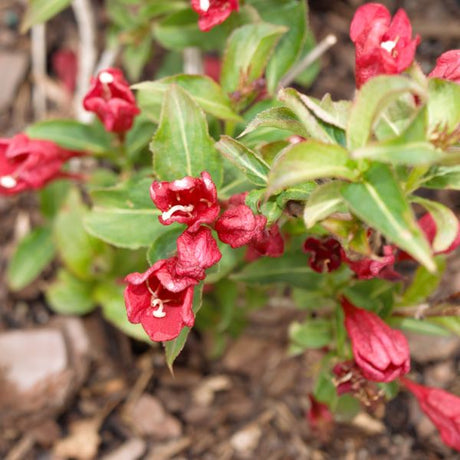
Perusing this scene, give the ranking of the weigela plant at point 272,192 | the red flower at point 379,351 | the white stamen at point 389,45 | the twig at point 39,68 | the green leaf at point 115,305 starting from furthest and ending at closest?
1. the twig at point 39,68
2. the green leaf at point 115,305
3. the red flower at point 379,351
4. the white stamen at point 389,45
5. the weigela plant at point 272,192

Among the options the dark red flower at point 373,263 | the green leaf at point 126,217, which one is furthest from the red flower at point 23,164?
the dark red flower at point 373,263

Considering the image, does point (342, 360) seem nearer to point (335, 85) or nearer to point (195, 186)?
point (195, 186)

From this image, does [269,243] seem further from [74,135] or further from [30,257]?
[30,257]

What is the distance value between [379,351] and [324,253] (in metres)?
0.24

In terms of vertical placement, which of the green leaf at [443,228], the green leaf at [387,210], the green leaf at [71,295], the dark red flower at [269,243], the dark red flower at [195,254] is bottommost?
the green leaf at [71,295]

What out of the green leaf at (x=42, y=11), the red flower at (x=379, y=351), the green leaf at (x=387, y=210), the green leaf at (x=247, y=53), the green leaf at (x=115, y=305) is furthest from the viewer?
the green leaf at (x=115, y=305)

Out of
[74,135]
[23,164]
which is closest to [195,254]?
[23,164]

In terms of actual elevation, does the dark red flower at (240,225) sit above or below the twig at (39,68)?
above

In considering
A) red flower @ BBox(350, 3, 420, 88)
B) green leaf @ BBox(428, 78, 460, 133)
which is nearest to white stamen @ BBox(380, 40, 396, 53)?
red flower @ BBox(350, 3, 420, 88)

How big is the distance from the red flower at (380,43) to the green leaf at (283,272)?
1.79 ft

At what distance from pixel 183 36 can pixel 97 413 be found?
1.38 metres

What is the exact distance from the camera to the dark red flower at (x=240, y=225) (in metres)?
1.15

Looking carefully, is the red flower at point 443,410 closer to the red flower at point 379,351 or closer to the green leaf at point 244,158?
the red flower at point 379,351

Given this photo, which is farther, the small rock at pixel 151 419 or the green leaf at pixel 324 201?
the small rock at pixel 151 419
